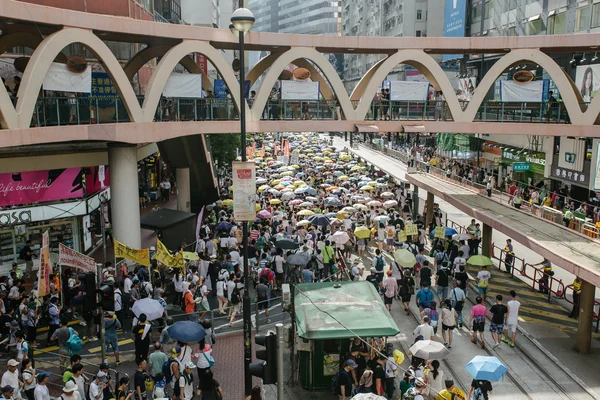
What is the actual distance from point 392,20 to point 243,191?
3166 inches

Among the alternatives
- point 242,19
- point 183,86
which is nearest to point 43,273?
point 242,19

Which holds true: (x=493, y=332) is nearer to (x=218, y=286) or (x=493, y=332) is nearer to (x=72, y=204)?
(x=218, y=286)

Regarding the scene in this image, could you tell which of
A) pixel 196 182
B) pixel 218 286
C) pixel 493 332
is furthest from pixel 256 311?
Answer: pixel 196 182

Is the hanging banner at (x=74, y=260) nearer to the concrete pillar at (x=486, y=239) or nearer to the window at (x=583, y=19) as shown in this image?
the concrete pillar at (x=486, y=239)

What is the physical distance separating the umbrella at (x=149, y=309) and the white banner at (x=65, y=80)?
8096 millimetres

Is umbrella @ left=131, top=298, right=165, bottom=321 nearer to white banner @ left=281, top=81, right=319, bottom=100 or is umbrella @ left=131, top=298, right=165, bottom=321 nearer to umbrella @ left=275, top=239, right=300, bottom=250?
umbrella @ left=275, top=239, right=300, bottom=250

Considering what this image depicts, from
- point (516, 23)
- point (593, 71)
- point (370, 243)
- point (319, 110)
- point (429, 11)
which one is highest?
point (429, 11)

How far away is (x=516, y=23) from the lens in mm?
43188

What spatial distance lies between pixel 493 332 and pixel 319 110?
12.9 meters

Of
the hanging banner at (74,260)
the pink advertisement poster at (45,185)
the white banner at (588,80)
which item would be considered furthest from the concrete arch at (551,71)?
the hanging banner at (74,260)

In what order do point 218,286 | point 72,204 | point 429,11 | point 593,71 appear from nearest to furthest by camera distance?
point 218,286 → point 72,204 → point 593,71 → point 429,11

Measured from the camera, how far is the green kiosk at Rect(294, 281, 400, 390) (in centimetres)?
1312

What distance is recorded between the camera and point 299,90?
26.3m

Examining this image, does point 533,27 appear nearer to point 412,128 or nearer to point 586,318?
point 412,128
